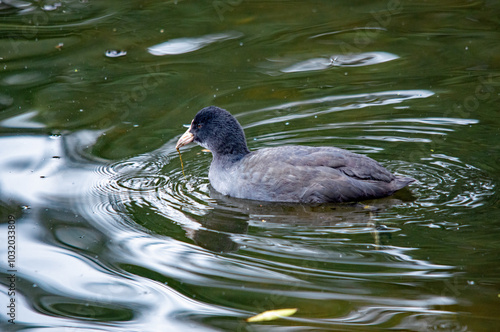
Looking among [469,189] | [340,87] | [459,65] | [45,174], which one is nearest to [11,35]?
[45,174]

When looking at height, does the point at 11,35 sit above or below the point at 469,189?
above

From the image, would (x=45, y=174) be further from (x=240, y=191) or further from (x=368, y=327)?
(x=368, y=327)

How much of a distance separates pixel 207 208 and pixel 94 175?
4.72 feet

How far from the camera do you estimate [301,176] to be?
21.8ft

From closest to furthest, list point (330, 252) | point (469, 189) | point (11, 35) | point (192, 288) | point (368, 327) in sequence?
1. point (368, 327)
2. point (192, 288)
3. point (330, 252)
4. point (469, 189)
5. point (11, 35)

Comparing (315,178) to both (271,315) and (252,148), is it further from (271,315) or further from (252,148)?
(271,315)

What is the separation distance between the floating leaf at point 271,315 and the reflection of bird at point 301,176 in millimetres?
1870

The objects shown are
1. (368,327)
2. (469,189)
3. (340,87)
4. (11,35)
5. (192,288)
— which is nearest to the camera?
(368,327)

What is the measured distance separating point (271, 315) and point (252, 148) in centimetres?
327

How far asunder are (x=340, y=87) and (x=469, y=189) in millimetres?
3043

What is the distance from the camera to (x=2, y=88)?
9430 millimetres

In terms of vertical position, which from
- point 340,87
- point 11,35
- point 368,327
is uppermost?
point 11,35

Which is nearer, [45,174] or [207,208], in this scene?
[207,208]

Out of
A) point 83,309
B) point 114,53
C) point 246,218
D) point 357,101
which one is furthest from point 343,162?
point 114,53
